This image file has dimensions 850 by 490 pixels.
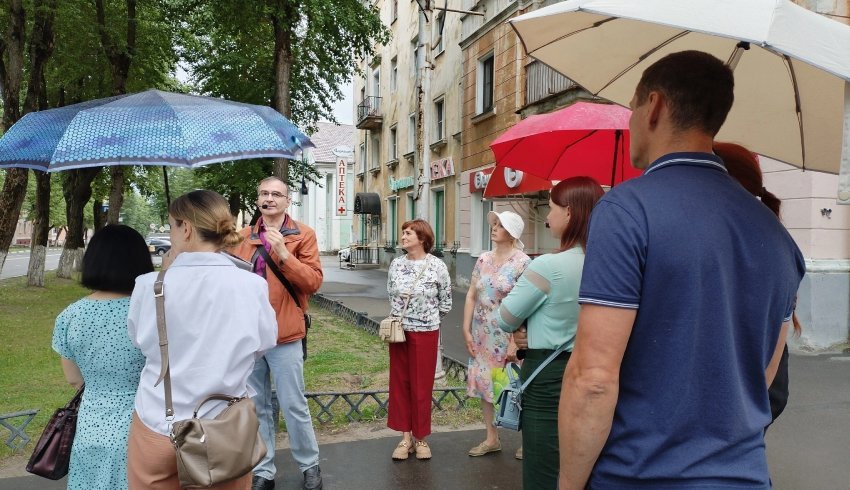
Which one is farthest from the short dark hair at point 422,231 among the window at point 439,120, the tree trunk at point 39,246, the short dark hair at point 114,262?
the window at point 439,120

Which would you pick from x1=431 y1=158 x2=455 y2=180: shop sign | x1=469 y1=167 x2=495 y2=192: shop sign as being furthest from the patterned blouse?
x1=431 y1=158 x2=455 y2=180: shop sign

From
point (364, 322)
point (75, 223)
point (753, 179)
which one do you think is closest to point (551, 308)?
point (753, 179)

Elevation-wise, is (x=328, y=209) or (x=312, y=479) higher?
(x=328, y=209)

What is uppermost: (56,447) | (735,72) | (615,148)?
(735,72)

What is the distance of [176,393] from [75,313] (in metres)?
0.63

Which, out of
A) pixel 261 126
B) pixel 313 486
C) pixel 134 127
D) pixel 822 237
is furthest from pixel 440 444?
pixel 822 237

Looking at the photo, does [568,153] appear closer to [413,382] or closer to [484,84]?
[413,382]

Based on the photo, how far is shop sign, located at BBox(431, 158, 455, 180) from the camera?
19.9 meters

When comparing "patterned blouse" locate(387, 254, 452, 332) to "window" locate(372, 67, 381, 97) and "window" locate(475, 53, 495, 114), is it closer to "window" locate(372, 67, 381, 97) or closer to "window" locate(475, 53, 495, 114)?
"window" locate(475, 53, 495, 114)

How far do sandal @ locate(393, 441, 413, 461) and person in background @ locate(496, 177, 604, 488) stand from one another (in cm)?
199

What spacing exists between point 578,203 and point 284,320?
1958 millimetres

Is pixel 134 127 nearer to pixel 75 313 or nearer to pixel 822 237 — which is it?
pixel 75 313

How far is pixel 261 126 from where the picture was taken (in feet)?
11.6

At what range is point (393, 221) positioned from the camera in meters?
27.8
